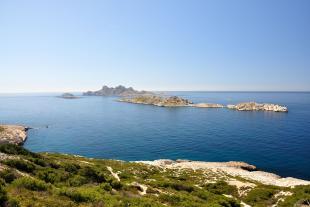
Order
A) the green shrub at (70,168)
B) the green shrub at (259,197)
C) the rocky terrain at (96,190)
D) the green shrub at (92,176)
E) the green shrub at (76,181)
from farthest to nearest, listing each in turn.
→ the green shrub at (259,197) → the green shrub at (70,168) → the green shrub at (92,176) → the green shrub at (76,181) → the rocky terrain at (96,190)

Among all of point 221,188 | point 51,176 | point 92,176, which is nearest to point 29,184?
point 51,176

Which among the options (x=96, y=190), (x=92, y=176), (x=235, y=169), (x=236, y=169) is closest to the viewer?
(x=96, y=190)

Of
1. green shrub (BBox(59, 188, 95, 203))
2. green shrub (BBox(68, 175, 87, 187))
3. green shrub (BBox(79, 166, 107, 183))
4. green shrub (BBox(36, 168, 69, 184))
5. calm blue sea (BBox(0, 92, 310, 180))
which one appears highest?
green shrub (BBox(59, 188, 95, 203))

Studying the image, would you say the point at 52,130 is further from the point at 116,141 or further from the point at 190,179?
the point at 190,179

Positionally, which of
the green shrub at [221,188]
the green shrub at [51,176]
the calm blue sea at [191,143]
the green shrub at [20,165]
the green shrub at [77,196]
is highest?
the green shrub at [20,165]

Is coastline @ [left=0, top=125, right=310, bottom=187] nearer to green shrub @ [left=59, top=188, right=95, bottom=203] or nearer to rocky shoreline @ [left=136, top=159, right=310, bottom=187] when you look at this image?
rocky shoreline @ [left=136, top=159, right=310, bottom=187]

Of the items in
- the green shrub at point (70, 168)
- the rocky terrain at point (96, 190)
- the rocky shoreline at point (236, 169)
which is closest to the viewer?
the rocky terrain at point (96, 190)

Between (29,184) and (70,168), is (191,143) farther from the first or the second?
(29,184)

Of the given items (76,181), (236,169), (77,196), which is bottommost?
(236,169)

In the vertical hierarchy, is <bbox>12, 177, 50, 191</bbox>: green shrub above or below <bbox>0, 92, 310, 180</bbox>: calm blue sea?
above

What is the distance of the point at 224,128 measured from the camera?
430 ft

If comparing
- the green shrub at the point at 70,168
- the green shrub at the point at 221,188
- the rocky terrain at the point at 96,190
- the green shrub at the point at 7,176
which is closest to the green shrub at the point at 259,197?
the rocky terrain at the point at 96,190

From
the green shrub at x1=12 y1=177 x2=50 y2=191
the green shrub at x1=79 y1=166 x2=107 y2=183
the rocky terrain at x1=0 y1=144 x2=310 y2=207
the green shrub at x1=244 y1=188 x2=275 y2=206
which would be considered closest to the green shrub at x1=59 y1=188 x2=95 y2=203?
the rocky terrain at x1=0 y1=144 x2=310 y2=207

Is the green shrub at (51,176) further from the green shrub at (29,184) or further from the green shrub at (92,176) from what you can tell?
the green shrub at (29,184)
